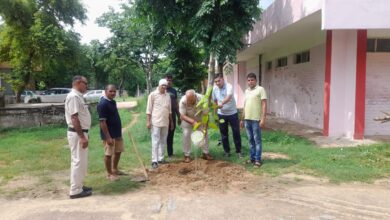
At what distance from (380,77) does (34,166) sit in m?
9.10

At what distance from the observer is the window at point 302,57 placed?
14.0 meters

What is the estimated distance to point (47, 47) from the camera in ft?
85.5

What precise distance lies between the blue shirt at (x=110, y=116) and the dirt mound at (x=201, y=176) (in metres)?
0.99

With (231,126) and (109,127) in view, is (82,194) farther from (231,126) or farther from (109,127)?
(231,126)

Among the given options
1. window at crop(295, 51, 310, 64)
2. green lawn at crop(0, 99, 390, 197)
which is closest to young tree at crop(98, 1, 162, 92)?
window at crop(295, 51, 310, 64)

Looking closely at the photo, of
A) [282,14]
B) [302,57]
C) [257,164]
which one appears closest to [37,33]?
[302,57]

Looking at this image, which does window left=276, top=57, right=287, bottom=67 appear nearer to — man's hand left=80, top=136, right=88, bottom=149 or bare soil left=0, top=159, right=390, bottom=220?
bare soil left=0, top=159, right=390, bottom=220

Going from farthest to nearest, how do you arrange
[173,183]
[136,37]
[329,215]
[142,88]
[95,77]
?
[142,88], [95,77], [136,37], [173,183], [329,215]

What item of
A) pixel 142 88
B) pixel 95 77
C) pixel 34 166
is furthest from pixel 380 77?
pixel 142 88

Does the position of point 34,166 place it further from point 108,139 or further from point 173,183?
point 173,183

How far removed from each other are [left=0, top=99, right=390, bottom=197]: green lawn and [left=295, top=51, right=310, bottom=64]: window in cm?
416

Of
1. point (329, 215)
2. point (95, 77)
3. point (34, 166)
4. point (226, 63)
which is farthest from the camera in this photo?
point (95, 77)

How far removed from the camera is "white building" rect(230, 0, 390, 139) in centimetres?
927

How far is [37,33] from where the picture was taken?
25406mm
